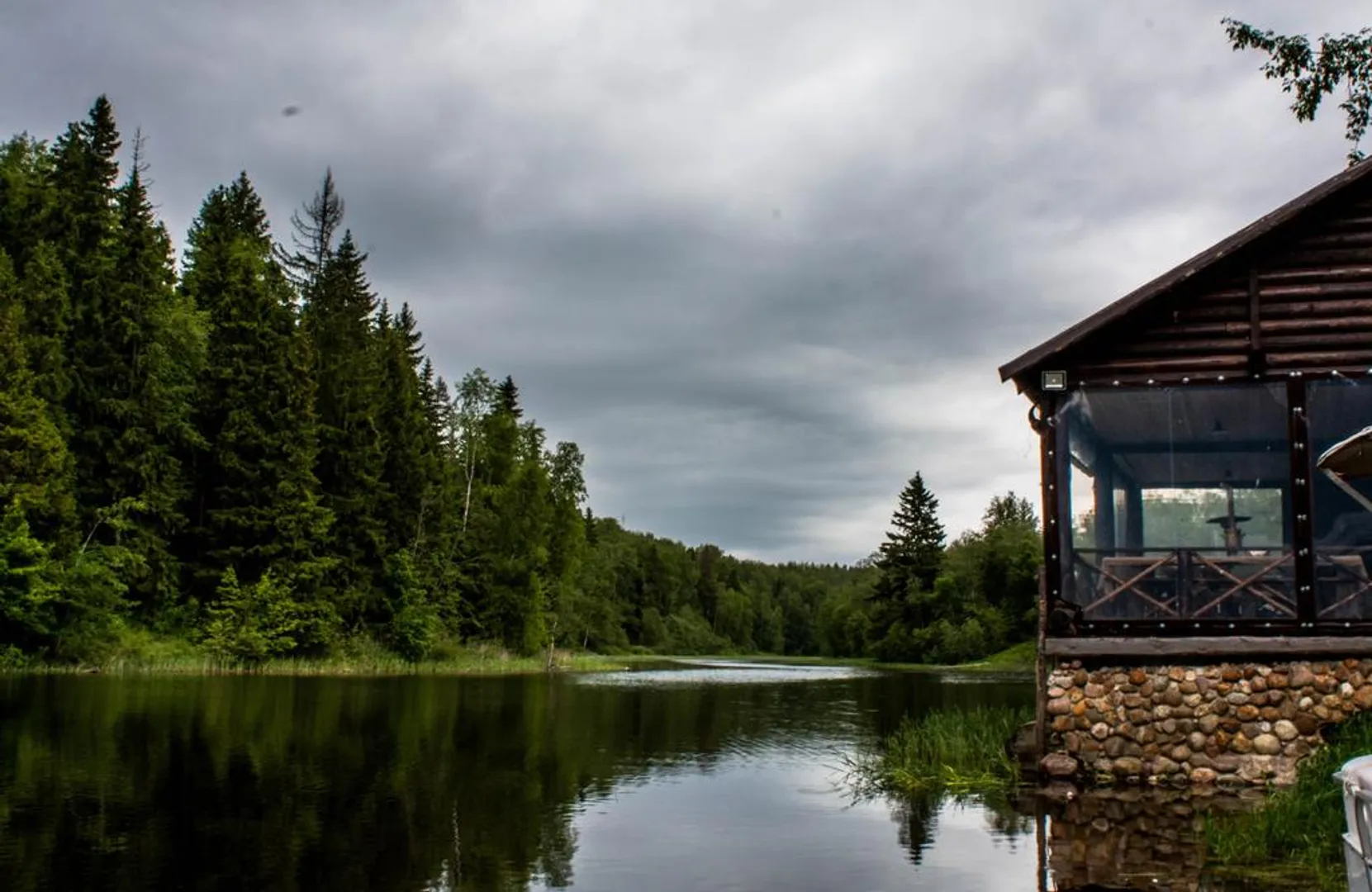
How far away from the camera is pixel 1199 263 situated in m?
13.2

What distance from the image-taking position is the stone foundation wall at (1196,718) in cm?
1235

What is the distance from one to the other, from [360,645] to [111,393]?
42.6 ft

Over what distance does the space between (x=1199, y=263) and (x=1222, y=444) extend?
2.27m

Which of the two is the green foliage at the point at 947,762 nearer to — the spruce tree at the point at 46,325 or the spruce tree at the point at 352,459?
the spruce tree at the point at 46,325

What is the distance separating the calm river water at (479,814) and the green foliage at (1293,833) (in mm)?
524

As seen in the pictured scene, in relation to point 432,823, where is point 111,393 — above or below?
above

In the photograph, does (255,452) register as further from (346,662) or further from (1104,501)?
(1104,501)

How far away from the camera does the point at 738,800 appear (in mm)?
12734

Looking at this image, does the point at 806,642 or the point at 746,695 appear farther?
the point at 806,642

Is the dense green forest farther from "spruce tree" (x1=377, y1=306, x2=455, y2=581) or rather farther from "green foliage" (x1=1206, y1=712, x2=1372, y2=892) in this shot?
"green foliage" (x1=1206, y1=712, x2=1372, y2=892)

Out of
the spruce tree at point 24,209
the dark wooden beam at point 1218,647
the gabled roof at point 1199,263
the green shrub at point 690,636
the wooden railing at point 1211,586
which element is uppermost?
the spruce tree at point 24,209

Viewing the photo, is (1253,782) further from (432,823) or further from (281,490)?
(281,490)

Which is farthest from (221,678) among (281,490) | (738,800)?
(738,800)

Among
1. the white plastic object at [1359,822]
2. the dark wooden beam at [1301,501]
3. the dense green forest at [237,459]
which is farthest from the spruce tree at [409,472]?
the white plastic object at [1359,822]
